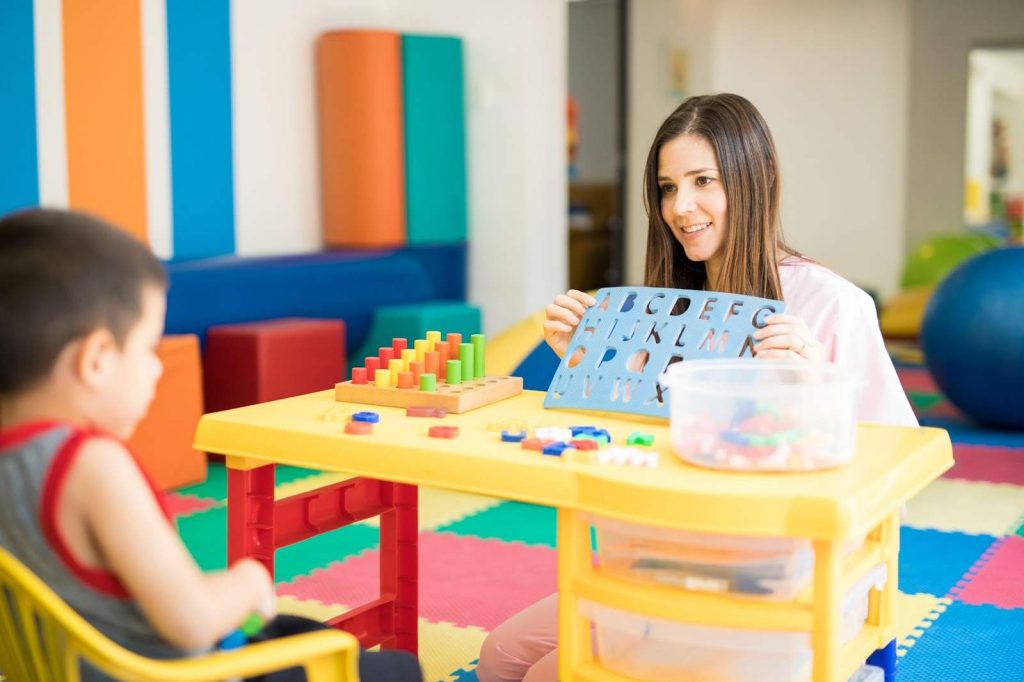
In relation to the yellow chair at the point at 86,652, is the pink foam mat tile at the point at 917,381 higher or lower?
lower

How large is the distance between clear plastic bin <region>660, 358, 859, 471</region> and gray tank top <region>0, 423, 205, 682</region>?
67cm

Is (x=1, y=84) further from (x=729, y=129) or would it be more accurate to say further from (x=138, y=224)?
(x=729, y=129)

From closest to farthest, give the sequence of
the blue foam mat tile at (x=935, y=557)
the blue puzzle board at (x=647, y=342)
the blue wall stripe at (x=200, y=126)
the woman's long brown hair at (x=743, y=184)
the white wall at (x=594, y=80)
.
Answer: the blue puzzle board at (x=647, y=342)
the woman's long brown hair at (x=743, y=184)
the blue foam mat tile at (x=935, y=557)
the blue wall stripe at (x=200, y=126)
the white wall at (x=594, y=80)

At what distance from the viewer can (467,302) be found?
20.2ft

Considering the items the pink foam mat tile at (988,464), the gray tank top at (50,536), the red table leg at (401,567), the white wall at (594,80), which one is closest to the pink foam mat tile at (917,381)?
the pink foam mat tile at (988,464)

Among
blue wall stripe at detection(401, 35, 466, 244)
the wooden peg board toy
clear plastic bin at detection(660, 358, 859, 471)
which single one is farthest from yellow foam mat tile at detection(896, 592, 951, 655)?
blue wall stripe at detection(401, 35, 466, 244)

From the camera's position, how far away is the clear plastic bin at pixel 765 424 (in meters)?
1.47

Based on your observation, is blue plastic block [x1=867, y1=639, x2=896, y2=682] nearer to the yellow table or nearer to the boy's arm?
the yellow table

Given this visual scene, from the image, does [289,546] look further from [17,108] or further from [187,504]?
[17,108]

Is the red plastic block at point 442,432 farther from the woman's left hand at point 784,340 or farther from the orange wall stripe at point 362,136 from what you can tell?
the orange wall stripe at point 362,136

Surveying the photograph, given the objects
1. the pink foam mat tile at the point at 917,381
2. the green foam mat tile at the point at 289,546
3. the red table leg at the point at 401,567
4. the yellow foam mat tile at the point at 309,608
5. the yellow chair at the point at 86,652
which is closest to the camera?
the yellow chair at the point at 86,652

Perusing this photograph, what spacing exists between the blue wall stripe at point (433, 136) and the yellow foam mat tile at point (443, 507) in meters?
1.91

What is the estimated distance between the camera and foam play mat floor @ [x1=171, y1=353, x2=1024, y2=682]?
2.65m

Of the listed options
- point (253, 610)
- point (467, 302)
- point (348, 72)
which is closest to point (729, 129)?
point (253, 610)
